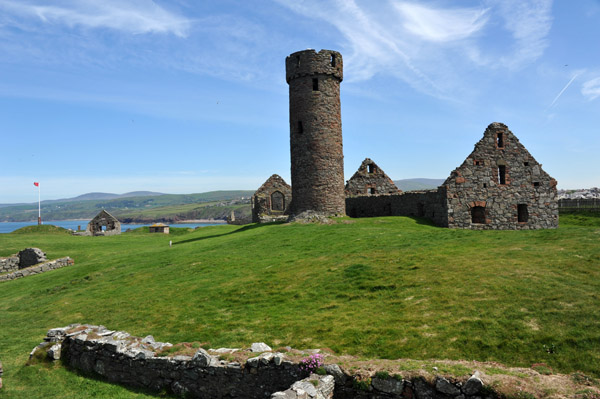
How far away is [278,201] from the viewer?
168 feet

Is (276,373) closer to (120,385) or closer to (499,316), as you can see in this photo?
(120,385)

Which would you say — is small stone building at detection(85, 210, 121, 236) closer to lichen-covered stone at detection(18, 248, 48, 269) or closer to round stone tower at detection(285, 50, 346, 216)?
lichen-covered stone at detection(18, 248, 48, 269)

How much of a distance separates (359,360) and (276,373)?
71.5 inches

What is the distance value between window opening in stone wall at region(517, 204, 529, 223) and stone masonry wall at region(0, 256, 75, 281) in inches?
1253

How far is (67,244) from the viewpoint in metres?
35.9

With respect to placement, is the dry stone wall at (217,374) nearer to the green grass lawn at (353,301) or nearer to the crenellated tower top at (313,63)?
the green grass lawn at (353,301)

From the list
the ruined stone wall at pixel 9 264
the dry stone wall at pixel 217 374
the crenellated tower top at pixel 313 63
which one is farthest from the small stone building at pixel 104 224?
the dry stone wall at pixel 217 374

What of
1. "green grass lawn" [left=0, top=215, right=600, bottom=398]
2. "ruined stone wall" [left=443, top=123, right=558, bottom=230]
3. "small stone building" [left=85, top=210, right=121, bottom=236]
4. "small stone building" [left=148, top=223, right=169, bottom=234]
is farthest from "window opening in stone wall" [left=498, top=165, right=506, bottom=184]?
"small stone building" [left=85, top=210, right=121, bottom=236]

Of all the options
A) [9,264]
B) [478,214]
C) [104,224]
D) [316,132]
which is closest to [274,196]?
[316,132]

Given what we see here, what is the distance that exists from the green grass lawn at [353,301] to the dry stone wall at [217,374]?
1.90 feet

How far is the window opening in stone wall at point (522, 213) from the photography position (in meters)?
27.5

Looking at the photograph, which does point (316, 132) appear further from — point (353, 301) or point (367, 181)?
point (353, 301)

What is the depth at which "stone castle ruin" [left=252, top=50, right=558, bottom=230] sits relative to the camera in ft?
88.5

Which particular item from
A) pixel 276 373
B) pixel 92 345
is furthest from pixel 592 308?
pixel 92 345
